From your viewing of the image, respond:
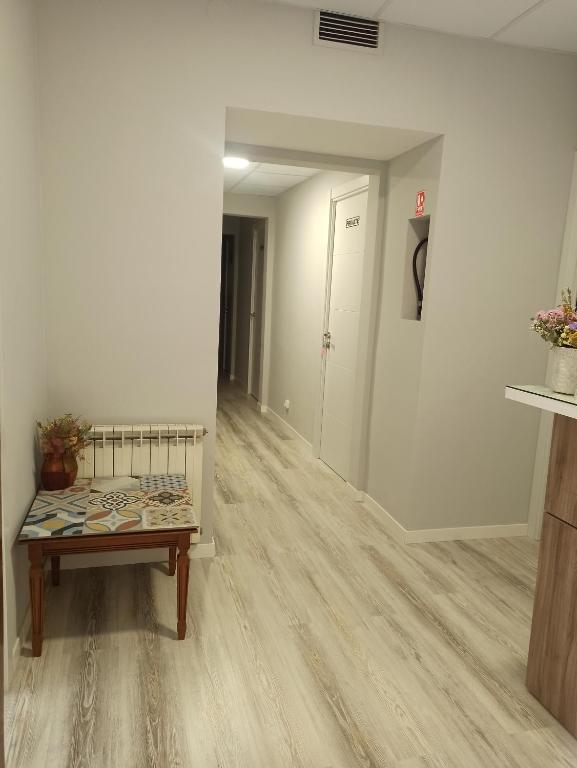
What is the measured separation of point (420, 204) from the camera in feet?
11.4

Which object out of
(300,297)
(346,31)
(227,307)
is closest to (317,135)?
(346,31)

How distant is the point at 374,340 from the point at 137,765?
288 centimetres

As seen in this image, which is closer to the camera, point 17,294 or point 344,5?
point 17,294

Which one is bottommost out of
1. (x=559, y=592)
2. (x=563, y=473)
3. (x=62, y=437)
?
(x=559, y=592)

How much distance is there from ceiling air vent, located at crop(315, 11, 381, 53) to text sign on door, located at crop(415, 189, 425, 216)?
83 cm

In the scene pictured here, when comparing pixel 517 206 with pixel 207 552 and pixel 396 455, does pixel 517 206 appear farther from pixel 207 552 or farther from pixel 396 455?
pixel 207 552

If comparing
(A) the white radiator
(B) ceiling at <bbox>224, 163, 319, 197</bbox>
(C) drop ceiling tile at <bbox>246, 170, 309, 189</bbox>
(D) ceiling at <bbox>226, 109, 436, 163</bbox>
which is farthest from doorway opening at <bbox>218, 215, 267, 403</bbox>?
(A) the white radiator

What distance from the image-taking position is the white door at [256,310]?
7406 millimetres

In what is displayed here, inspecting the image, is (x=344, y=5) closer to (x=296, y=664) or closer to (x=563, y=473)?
(x=563, y=473)

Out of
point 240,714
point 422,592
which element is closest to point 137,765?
point 240,714

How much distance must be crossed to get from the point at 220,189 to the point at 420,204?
1257 millimetres

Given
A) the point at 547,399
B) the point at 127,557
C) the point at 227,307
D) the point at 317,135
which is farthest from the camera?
the point at 227,307

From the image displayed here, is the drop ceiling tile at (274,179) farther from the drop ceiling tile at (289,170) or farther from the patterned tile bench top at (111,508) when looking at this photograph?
the patterned tile bench top at (111,508)

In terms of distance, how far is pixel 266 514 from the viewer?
12.8 feet
